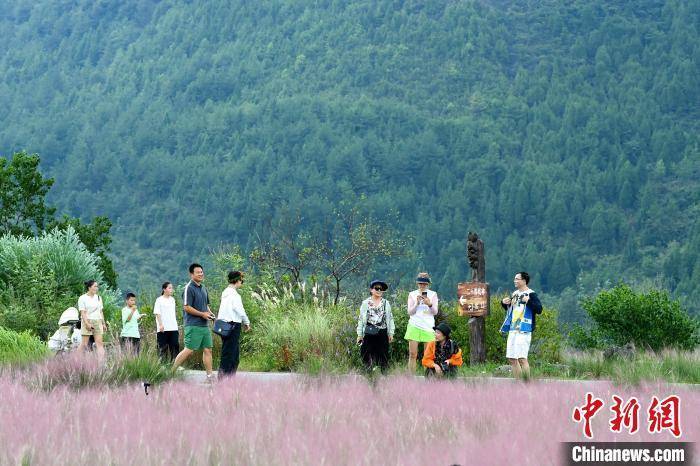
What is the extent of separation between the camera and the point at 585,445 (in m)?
6.63

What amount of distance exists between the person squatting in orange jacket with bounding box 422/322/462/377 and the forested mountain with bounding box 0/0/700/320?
108 meters

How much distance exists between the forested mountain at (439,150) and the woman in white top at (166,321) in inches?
4070

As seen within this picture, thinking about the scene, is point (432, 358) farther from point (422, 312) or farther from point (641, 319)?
point (641, 319)

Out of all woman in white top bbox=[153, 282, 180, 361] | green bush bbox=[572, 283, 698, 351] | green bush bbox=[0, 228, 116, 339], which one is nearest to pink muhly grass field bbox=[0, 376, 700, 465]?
woman in white top bbox=[153, 282, 180, 361]

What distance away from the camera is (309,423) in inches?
315

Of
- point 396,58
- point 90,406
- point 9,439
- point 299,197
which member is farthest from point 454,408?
point 396,58

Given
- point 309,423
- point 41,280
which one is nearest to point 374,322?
point 309,423

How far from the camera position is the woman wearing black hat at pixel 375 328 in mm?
15273

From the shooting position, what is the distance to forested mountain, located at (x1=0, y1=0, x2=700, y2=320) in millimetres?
142500

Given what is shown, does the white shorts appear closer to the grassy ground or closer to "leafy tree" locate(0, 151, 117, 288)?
the grassy ground

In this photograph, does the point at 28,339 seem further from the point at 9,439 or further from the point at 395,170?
the point at 395,170

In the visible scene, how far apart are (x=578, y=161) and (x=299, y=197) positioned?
1562 inches

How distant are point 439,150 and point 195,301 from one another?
154832 millimetres

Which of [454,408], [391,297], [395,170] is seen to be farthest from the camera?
[395,170]
